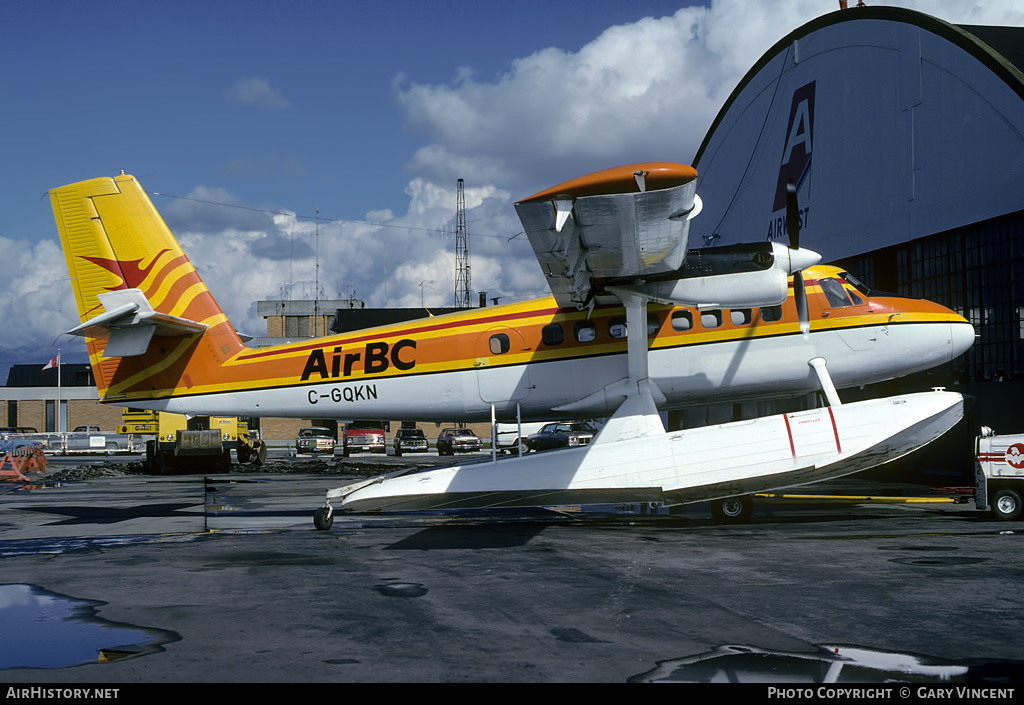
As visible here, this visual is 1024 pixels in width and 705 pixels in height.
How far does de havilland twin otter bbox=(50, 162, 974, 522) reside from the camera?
11.9 metres

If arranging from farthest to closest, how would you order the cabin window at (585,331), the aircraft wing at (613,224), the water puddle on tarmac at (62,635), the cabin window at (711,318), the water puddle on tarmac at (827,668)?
the cabin window at (585,331) < the cabin window at (711,318) < the aircraft wing at (613,224) < the water puddle on tarmac at (62,635) < the water puddle on tarmac at (827,668)

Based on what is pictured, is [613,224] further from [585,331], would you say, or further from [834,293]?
[834,293]

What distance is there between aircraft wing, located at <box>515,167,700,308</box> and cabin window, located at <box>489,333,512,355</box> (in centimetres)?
202

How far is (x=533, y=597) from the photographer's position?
752cm

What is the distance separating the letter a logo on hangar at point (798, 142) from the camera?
87.2 feet

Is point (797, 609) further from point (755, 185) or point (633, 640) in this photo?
point (755, 185)

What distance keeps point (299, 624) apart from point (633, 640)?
2730 mm

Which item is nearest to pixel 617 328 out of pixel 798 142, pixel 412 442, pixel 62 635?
pixel 62 635

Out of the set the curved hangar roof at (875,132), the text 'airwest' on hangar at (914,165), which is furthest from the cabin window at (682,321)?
the curved hangar roof at (875,132)

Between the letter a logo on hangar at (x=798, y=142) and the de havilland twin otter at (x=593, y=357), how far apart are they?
47.0 feet

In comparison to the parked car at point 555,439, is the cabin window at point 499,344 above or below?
above

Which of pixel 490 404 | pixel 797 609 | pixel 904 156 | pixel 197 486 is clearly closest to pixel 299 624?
pixel 797 609

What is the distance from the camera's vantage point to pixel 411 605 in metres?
7.21

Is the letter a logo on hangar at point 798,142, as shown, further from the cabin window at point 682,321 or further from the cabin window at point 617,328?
the cabin window at point 617,328
